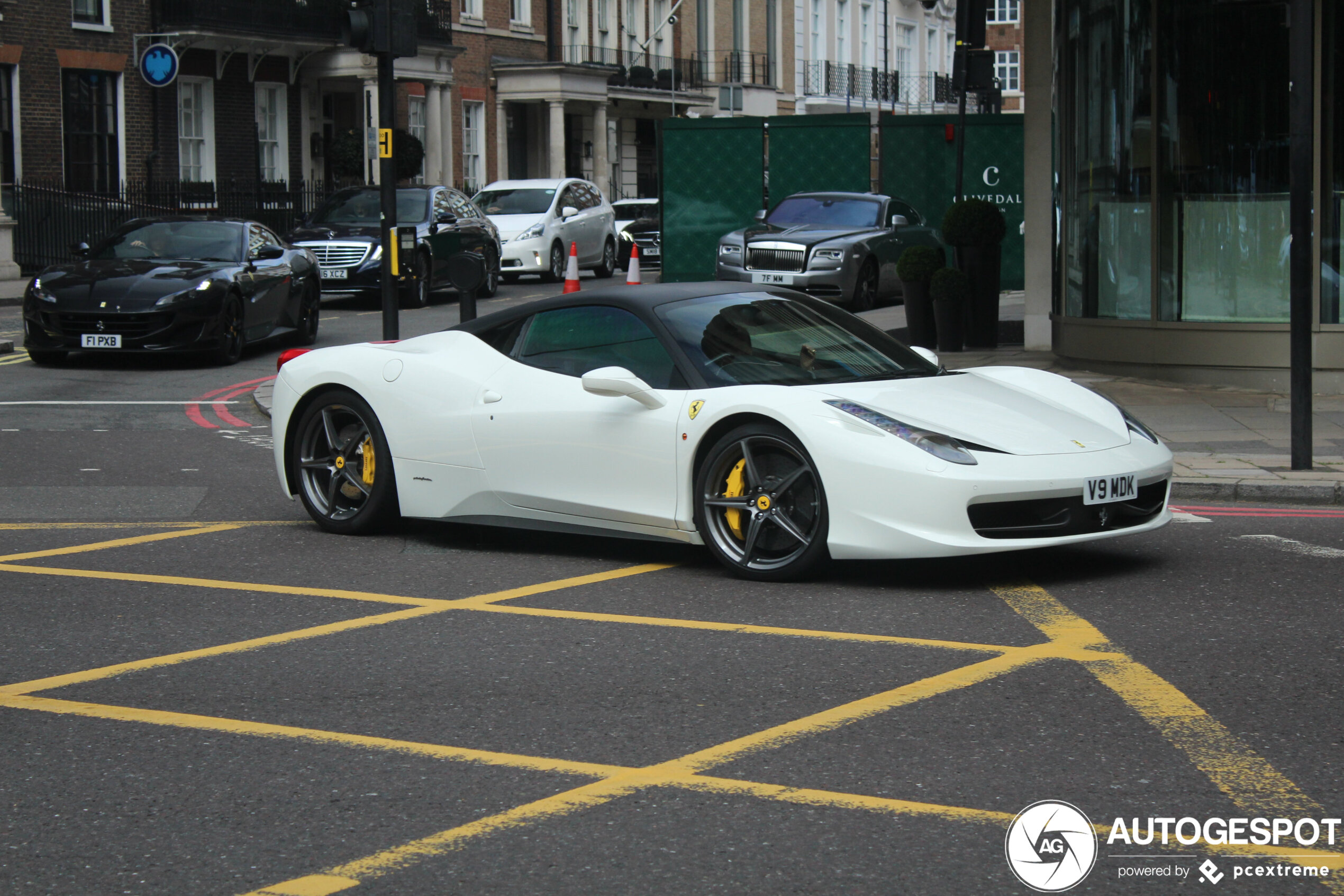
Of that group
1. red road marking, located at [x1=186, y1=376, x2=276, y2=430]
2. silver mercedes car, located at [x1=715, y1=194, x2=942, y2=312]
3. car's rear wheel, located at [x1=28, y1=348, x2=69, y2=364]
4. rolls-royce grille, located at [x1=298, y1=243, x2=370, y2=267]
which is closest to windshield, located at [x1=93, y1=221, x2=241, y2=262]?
car's rear wheel, located at [x1=28, y1=348, x2=69, y2=364]

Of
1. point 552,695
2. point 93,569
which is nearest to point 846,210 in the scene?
point 93,569

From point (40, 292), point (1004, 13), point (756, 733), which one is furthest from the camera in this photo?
point (1004, 13)

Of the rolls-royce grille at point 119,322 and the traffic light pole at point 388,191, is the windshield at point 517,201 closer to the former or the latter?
the rolls-royce grille at point 119,322

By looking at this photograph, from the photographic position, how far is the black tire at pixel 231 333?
16344mm

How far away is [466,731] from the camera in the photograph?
4.75m

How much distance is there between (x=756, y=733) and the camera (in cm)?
468

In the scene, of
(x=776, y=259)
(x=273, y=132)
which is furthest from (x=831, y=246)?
(x=273, y=132)

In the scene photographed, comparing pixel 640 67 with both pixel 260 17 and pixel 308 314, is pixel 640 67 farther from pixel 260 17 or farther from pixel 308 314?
pixel 308 314

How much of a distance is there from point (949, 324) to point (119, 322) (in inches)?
307

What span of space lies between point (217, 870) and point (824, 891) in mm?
1320

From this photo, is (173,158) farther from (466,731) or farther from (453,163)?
(466,731)

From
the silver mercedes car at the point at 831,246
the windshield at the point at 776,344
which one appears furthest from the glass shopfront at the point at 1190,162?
the silver mercedes car at the point at 831,246

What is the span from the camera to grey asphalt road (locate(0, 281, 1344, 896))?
3.77 metres

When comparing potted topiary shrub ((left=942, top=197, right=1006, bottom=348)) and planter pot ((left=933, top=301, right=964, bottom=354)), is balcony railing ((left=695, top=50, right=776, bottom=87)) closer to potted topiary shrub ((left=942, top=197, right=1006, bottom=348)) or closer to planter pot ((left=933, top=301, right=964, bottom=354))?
potted topiary shrub ((left=942, top=197, right=1006, bottom=348))
